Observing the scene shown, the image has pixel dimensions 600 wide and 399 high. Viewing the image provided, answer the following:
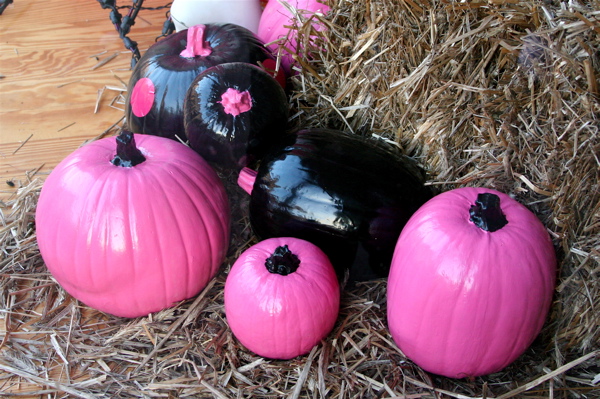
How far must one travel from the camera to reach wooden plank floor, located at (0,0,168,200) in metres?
2.85

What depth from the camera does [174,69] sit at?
2527mm

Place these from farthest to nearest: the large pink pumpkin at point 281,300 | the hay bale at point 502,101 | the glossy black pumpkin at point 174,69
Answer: the glossy black pumpkin at point 174,69 → the large pink pumpkin at point 281,300 → the hay bale at point 502,101

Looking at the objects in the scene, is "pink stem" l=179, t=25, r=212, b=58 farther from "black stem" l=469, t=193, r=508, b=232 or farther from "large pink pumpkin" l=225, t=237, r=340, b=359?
"black stem" l=469, t=193, r=508, b=232

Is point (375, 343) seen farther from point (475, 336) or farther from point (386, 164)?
point (386, 164)

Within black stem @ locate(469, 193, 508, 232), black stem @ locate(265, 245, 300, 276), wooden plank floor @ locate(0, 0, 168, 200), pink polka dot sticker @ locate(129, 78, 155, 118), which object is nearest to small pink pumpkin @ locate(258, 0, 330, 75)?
pink polka dot sticker @ locate(129, 78, 155, 118)

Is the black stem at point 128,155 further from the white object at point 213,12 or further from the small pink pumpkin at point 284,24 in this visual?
the white object at point 213,12

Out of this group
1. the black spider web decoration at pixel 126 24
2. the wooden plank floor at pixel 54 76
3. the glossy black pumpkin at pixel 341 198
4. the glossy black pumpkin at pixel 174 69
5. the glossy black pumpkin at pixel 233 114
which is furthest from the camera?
the black spider web decoration at pixel 126 24

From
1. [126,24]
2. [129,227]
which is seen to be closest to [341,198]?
[129,227]

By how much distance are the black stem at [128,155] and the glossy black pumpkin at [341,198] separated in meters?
0.47

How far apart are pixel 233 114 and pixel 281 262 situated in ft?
2.31

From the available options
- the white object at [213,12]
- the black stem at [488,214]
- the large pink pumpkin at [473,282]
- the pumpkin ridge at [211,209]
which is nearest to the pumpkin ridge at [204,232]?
the pumpkin ridge at [211,209]

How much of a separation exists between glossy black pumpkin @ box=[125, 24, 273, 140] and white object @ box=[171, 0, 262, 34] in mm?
397

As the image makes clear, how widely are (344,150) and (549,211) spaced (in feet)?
2.54

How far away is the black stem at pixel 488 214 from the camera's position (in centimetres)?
166
